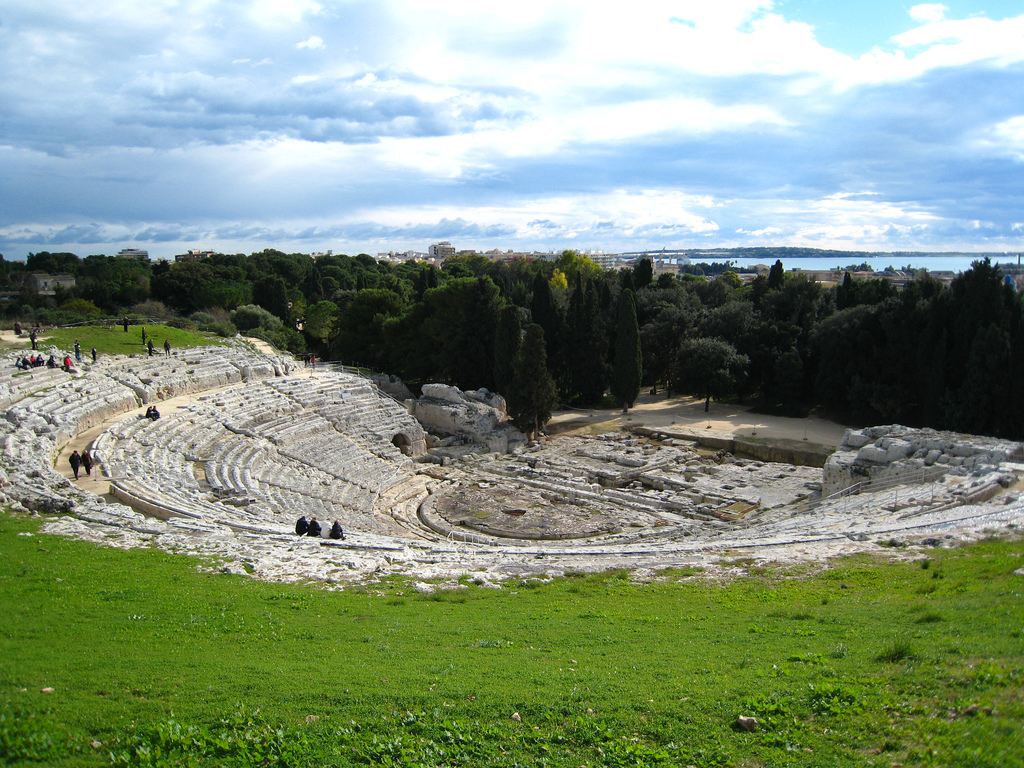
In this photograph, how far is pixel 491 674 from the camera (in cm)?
735

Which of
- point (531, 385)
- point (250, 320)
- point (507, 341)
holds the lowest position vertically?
point (531, 385)

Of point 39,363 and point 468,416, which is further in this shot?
point 468,416

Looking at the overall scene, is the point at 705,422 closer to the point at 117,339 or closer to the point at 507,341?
the point at 507,341

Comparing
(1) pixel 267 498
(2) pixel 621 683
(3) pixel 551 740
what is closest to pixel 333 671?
(3) pixel 551 740

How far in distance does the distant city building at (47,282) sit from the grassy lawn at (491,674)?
61.9 m

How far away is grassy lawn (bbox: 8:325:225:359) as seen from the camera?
31.5m

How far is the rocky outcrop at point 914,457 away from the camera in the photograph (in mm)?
20844

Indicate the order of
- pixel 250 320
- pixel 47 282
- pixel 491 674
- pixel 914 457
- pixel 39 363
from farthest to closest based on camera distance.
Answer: pixel 47 282 < pixel 250 320 < pixel 39 363 < pixel 914 457 < pixel 491 674

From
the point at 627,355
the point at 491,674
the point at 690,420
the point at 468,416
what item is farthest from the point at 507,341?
the point at 491,674

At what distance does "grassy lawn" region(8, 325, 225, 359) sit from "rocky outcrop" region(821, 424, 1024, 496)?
32.1 meters

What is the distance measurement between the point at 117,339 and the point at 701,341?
32.4 metres

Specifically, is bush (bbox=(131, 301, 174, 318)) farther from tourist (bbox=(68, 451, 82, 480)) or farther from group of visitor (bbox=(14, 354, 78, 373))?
tourist (bbox=(68, 451, 82, 480))

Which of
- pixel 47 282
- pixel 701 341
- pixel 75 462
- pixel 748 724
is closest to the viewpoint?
pixel 748 724

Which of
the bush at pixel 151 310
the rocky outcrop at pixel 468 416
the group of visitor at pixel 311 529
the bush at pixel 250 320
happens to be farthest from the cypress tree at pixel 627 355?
the bush at pixel 151 310
